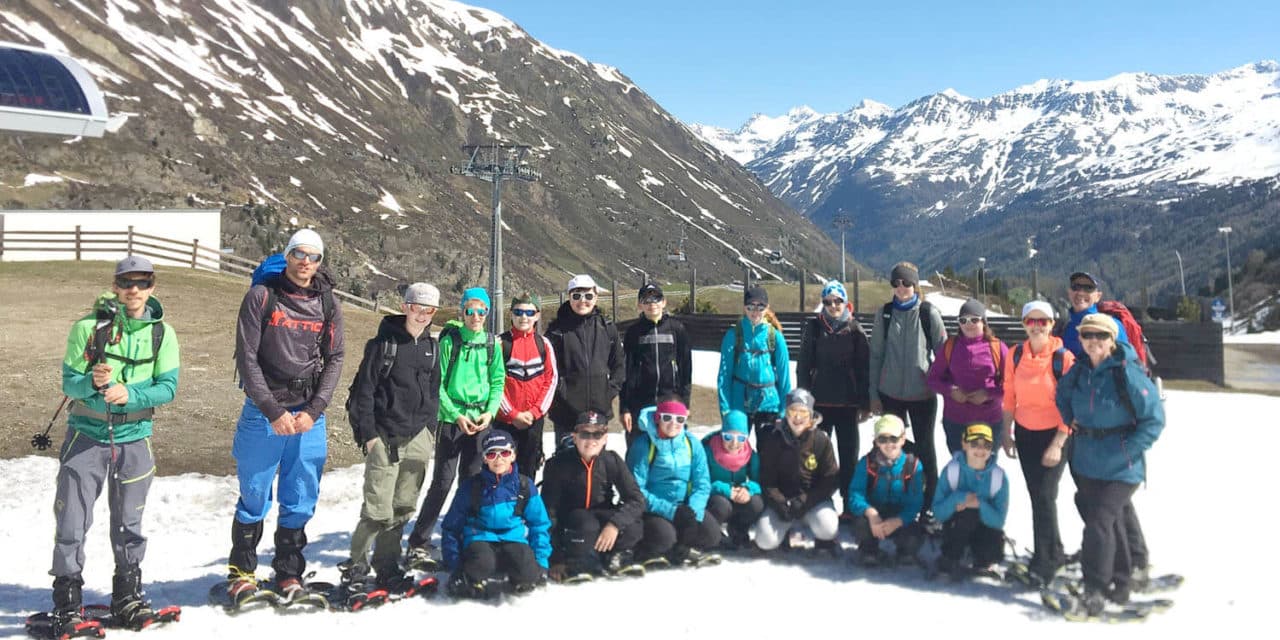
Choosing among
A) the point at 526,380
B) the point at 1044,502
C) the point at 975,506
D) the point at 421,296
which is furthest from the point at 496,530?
the point at 1044,502

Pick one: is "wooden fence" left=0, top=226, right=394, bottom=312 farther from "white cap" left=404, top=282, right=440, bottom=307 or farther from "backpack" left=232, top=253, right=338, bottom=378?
"backpack" left=232, top=253, right=338, bottom=378

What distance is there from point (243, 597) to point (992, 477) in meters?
5.04

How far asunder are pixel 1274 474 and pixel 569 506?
26.1 ft

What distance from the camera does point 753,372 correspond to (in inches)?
281

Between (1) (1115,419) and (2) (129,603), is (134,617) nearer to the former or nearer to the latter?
(2) (129,603)

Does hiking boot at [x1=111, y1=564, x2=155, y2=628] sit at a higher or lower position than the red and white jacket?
lower

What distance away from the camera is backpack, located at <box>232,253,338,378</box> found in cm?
511

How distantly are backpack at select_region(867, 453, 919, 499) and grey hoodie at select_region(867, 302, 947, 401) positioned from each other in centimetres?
60

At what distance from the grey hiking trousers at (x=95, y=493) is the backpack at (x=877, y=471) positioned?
4.91 m

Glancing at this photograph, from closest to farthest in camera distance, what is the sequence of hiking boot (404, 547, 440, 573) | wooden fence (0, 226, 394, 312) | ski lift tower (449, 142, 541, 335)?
hiking boot (404, 547, 440, 573), wooden fence (0, 226, 394, 312), ski lift tower (449, 142, 541, 335)


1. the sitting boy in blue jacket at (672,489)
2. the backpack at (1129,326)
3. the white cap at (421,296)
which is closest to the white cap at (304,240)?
the white cap at (421,296)

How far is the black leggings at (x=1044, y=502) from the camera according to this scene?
18.8 ft

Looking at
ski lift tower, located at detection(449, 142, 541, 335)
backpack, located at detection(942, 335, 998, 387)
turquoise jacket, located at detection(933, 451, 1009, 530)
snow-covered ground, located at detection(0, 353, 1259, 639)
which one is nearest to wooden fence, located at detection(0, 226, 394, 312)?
ski lift tower, located at detection(449, 142, 541, 335)

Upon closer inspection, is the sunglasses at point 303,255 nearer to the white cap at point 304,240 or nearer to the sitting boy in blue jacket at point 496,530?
the white cap at point 304,240
